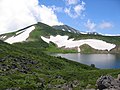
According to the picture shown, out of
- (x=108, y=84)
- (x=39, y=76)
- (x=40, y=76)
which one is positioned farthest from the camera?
(x=39, y=76)

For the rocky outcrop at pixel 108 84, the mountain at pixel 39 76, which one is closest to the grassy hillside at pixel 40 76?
the mountain at pixel 39 76

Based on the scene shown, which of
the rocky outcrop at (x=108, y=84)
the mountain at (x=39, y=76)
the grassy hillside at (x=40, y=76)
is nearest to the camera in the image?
the rocky outcrop at (x=108, y=84)

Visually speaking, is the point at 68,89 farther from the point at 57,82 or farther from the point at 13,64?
the point at 13,64

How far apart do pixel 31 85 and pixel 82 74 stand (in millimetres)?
29471

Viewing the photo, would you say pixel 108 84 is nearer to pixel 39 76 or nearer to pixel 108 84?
pixel 108 84

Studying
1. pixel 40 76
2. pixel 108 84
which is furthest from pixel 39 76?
pixel 108 84

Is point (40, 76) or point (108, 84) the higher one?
point (108, 84)

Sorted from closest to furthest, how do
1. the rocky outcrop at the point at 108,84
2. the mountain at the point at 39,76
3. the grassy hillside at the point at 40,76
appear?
the rocky outcrop at the point at 108,84 → the mountain at the point at 39,76 → the grassy hillside at the point at 40,76

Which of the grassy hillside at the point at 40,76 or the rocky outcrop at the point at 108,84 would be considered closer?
the rocky outcrop at the point at 108,84

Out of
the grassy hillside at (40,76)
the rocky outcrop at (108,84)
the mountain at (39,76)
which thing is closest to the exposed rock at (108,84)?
the rocky outcrop at (108,84)

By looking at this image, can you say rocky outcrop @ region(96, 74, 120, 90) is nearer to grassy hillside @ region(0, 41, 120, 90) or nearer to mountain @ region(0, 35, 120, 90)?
mountain @ region(0, 35, 120, 90)

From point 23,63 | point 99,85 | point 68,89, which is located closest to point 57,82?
point 68,89

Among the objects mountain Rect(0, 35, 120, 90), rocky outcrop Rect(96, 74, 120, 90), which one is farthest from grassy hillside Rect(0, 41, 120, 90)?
rocky outcrop Rect(96, 74, 120, 90)

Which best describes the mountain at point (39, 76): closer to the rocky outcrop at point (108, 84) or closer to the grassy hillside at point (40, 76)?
the grassy hillside at point (40, 76)
